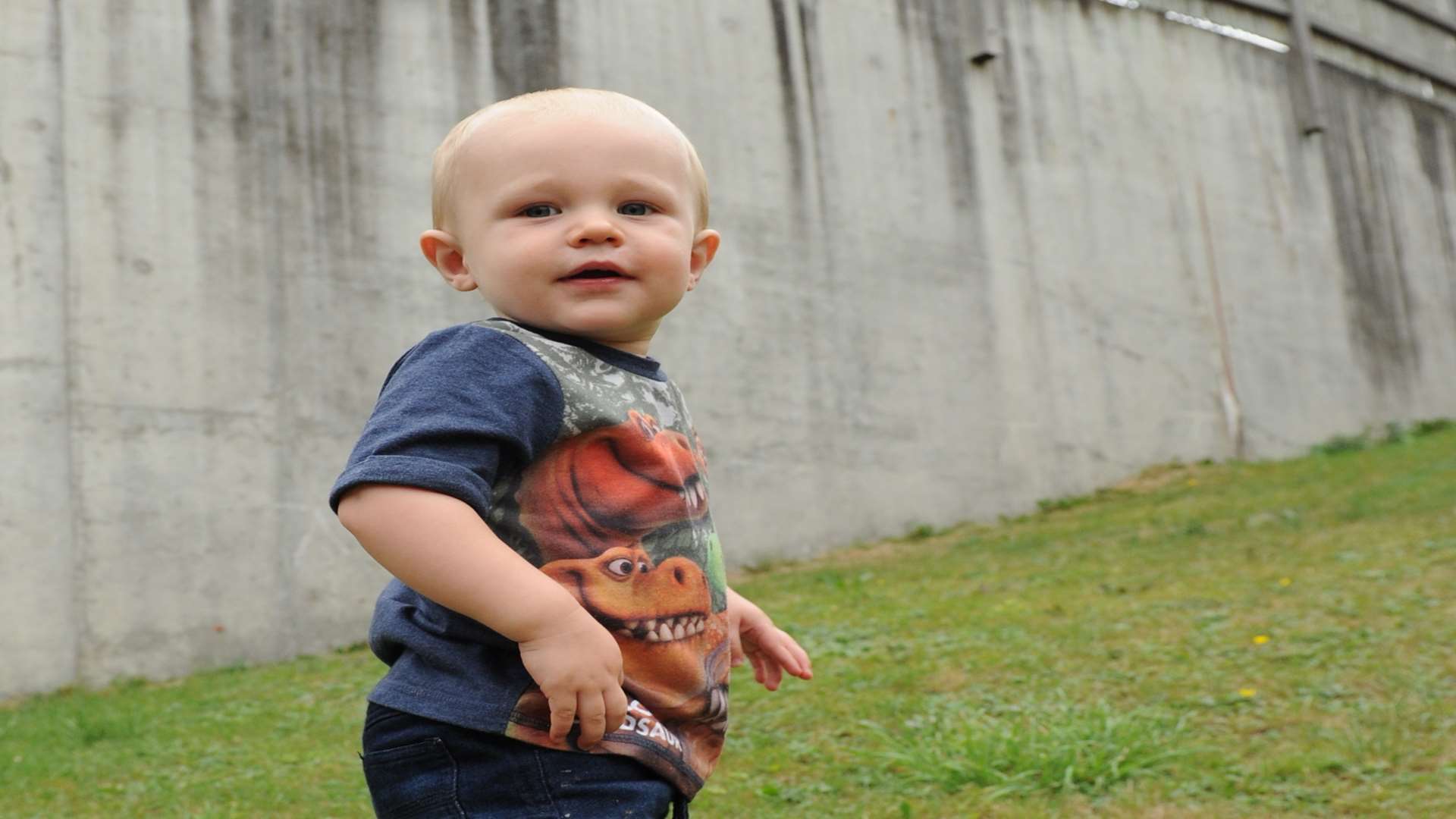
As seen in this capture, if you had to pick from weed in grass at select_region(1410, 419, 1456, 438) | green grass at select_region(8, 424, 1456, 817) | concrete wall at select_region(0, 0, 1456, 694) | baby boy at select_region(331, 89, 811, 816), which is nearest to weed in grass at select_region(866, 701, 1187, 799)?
green grass at select_region(8, 424, 1456, 817)

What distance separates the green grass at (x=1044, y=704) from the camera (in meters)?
3.16

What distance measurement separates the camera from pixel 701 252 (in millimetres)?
1666

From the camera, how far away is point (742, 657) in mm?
1776

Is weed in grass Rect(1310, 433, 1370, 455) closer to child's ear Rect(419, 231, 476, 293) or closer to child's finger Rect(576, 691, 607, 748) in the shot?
child's ear Rect(419, 231, 476, 293)

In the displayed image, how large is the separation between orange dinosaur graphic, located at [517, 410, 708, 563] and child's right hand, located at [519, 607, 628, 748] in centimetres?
12

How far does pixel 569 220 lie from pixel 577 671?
1.61 ft

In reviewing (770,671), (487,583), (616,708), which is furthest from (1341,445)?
(487,583)

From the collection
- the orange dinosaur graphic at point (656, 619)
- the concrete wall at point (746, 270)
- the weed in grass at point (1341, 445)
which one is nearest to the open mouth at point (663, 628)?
the orange dinosaur graphic at point (656, 619)

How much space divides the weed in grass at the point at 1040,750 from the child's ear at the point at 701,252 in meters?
1.92

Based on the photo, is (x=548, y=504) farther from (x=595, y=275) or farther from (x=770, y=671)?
(x=770, y=671)

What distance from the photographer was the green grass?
316cm

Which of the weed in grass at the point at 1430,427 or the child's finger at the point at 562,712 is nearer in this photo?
the child's finger at the point at 562,712

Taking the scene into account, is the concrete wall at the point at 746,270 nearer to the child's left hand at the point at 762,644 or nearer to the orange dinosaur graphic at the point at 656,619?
the child's left hand at the point at 762,644

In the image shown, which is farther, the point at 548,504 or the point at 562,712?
the point at 548,504
